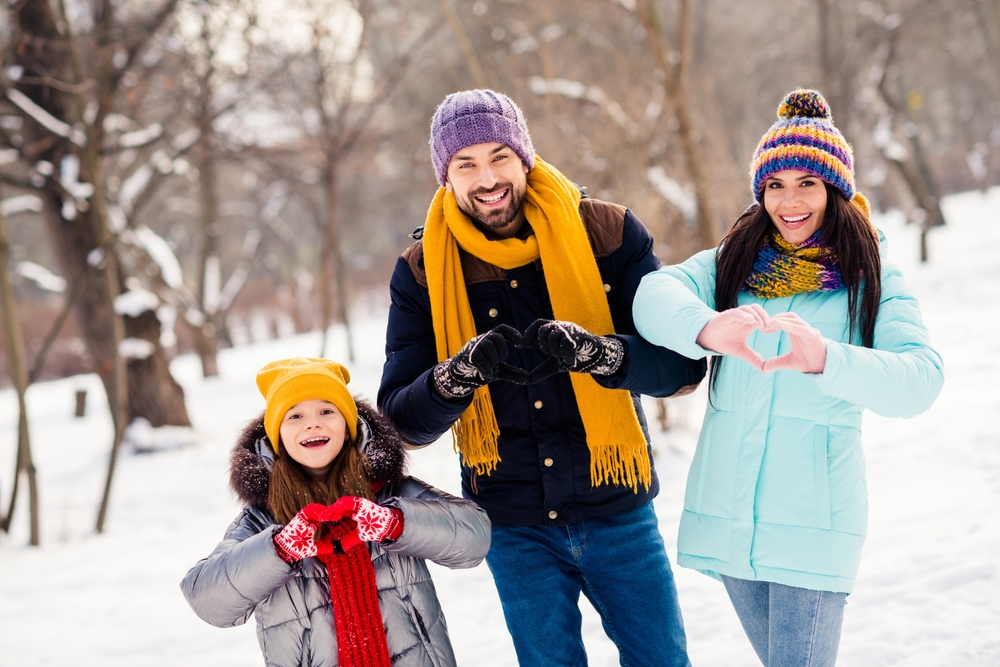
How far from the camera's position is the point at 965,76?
2491 cm

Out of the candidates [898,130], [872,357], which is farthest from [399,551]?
[898,130]

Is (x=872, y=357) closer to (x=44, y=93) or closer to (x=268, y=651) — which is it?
(x=268, y=651)

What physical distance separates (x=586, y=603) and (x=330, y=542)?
83.5 inches

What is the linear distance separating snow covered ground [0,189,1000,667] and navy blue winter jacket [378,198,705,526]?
34 centimetres

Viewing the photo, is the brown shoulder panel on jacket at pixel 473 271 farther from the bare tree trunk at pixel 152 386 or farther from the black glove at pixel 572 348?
the bare tree trunk at pixel 152 386

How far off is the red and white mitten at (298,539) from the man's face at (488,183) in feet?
3.00

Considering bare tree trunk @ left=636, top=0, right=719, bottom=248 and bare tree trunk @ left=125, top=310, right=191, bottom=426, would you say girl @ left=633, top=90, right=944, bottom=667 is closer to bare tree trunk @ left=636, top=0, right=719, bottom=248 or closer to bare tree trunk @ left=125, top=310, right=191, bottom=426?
bare tree trunk @ left=636, top=0, right=719, bottom=248

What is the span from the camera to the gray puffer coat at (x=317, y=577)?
202cm

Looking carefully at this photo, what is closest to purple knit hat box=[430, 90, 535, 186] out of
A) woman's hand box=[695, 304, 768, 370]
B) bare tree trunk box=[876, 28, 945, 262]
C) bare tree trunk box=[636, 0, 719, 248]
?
woman's hand box=[695, 304, 768, 370]

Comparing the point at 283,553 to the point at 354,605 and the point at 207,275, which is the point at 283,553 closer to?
the point at 354,605

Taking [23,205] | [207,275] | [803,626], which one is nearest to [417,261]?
[803,626]

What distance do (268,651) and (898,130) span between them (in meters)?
16.8

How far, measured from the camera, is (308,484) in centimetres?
219

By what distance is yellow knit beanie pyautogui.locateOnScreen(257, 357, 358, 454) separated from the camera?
87.0 inches
